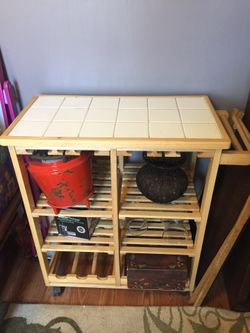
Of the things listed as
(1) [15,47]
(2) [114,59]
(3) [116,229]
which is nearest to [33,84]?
(1) [15,47]

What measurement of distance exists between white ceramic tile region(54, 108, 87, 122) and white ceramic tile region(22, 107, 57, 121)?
23 mm

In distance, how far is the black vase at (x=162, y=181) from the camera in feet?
3.79

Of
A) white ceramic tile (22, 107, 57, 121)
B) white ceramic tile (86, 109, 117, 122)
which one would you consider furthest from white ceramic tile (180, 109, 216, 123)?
white ceramic tile (22, 107, 57, 121)

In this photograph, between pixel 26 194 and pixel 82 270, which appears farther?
pixel 82 270

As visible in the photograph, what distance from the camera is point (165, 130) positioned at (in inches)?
39.7

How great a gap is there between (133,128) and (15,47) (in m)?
0.63

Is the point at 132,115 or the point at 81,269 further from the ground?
the point at 132,115

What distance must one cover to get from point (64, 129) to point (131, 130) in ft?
0.76

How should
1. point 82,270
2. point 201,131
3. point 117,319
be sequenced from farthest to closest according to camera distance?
point 82,270 → point 117,319 → point 201,131

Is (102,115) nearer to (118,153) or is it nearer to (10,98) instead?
(118,153)

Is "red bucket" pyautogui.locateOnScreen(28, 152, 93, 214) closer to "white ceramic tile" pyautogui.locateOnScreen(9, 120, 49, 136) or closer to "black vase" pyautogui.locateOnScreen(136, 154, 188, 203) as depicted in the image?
"white ceramic tile" pyautogui.locateOnScreen(9, 120, 49, 136)

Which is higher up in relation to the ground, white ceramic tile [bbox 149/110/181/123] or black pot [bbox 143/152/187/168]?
white ceramic tile [bbox 149/110/181/123]

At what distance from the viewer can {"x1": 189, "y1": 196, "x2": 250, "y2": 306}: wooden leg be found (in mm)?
1095

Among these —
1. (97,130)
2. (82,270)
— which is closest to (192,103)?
(97,130)
